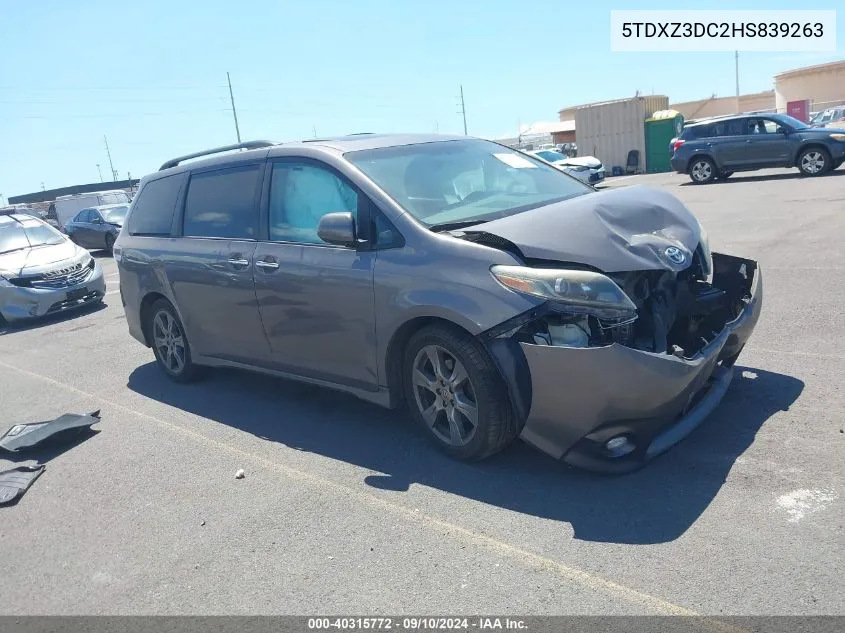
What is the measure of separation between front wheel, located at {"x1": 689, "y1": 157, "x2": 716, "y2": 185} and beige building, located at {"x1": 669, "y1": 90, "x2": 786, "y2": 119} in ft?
145

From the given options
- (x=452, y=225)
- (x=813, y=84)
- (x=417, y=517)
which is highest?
(x=813, y=84)

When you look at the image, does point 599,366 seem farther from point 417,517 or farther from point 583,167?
point 583,167

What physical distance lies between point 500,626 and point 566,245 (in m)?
1.86

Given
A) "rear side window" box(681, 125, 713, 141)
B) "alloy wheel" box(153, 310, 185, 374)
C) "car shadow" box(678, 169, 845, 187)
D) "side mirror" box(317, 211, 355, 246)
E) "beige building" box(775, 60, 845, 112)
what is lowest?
"car shadow" box(678, 169, 845, 187)

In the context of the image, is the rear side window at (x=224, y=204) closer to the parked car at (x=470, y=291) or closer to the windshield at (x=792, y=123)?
the parked car at (x=470, y=291)

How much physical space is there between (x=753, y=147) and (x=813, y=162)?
160 centimetres

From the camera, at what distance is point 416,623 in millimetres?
2785

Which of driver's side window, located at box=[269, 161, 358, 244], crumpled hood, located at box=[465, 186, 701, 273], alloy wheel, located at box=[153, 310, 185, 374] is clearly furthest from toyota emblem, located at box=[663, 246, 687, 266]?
alloy wheel, located at box=[153, 310, 185, 374]

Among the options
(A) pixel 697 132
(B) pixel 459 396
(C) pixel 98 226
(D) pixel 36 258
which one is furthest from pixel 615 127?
(B) pixel 459 396

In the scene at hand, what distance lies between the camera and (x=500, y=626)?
2711 mm

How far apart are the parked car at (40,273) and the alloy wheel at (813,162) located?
17.0 meters

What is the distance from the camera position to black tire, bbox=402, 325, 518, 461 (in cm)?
371

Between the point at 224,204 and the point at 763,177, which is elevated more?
the point at 224,204

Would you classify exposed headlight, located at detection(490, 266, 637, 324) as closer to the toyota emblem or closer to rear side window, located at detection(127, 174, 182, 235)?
the toyota emblem
